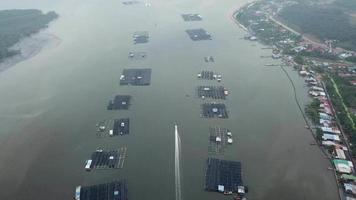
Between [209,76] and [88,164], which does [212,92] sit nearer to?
[209,76]

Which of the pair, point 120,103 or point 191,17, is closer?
point 120,103

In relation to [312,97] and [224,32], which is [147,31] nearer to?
[224,32]

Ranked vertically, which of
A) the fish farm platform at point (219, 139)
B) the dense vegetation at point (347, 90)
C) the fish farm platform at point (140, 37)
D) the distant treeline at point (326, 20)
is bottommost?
the fish farm platform at point (219, 139)

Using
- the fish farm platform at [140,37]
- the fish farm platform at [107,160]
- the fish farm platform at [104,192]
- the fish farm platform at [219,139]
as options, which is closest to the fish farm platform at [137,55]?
the fish farm platform at [140,37]

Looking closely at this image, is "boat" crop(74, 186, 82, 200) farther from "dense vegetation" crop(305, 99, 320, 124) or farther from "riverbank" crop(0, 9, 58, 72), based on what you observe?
"riverbank" crop(0, 9, 58, 72)

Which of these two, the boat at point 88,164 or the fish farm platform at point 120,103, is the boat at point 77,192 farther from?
the fish farm platform at point 120,103

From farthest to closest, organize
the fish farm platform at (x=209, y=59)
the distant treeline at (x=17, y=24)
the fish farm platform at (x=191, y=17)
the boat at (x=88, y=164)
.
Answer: the fish farm platform at (x=191, y=17)
the distant treeline at (x=17, y=24)
the fish farm platform at (x=209, y=59)
the boat at (x=88, y=164)

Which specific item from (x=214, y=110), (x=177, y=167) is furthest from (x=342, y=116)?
(x=177, y=167)

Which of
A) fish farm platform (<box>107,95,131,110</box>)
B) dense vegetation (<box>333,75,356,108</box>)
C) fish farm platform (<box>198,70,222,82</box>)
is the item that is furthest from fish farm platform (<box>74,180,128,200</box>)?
dense vegetation (<box>333,75,356,108</box>)
